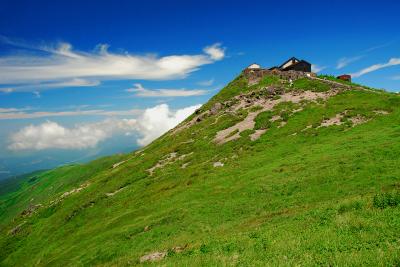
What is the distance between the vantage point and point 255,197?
1323 inches

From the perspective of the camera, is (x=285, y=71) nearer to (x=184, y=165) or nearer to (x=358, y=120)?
(x=358, y=120)

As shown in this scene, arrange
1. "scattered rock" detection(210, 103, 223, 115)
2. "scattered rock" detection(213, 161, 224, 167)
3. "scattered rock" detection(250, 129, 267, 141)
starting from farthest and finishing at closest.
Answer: "scattered rock" detection(210, 103, 223, 115) < "scattered rock" detection(250, 129, 267, 141) < "scattered rock" detection(213, 161, 224, 167)

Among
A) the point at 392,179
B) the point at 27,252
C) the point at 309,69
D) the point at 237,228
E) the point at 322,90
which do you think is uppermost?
the point at 309,69

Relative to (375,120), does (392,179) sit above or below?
below

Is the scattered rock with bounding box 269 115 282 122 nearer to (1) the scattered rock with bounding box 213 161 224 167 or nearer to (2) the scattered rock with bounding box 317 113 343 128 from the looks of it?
(2) the scattered rock with bounding box 317 113 343 128

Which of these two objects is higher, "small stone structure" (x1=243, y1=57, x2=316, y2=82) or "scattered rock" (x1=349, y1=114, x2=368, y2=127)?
"small stone structure" (x1=243, y1=57, x2=316, y2=82)

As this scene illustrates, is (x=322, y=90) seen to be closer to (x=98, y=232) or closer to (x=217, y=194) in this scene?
(x=217, y=194)

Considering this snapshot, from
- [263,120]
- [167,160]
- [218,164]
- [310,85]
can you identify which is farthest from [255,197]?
[310,85]

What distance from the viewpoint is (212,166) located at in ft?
170

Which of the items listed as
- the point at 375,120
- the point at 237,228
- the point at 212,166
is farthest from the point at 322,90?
the point at 237,228

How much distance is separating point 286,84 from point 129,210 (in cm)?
5182

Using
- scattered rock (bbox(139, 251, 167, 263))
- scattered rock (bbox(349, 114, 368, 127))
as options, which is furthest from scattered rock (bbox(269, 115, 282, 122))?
scattered rock (bbox(139, 251, 167, 263))

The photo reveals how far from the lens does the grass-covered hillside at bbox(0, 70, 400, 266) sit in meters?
18.1

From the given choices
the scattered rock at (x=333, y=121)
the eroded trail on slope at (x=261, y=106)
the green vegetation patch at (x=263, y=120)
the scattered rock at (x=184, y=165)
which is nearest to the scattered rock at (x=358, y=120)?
the scattered rock at (x=333, y=121)
